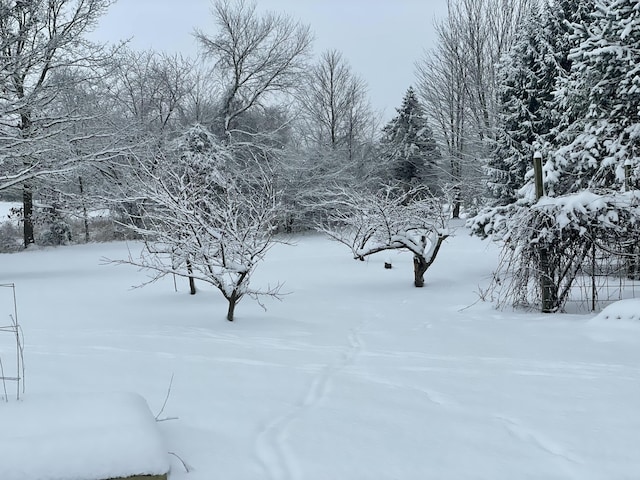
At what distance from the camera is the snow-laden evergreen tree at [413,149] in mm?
26406

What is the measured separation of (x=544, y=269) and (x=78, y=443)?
7392 mm

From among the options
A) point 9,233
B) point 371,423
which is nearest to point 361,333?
point 371,423

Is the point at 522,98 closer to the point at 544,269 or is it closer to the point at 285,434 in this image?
the point at 544,269

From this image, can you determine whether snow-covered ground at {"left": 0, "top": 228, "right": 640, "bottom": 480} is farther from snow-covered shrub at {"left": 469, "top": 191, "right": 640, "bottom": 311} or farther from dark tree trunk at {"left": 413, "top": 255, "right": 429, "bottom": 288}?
dark tree trunk at {"left": 413, "top": 255, "right": 429, "bottom": 288}

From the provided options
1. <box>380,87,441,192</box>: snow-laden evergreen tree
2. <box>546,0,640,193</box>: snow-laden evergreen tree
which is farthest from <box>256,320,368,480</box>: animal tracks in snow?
<box>380,87,441,192</box>: snow-laden evergreen tree

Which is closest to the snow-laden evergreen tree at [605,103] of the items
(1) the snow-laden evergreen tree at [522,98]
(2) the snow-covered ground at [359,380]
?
(1) the snow-laden evergreen tree at [522,98]

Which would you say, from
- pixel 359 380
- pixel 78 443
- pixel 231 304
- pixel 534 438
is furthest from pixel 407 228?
pixel 78 443

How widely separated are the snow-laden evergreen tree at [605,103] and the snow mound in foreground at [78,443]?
30.4 ft

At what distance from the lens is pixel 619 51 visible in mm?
9773

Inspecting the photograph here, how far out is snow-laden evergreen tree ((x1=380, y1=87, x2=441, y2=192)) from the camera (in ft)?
86.6

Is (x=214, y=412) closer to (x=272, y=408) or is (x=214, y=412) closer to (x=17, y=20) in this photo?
(x=272, y=408)

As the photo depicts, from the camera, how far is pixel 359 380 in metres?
4.30

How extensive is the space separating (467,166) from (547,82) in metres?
9.09

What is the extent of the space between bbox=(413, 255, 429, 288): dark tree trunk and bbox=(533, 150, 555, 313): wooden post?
11.5 feet
